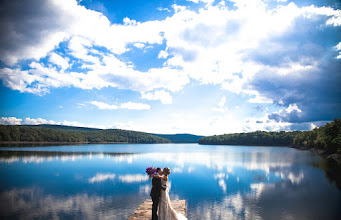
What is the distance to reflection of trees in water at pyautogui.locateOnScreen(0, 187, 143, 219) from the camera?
45.2 ft

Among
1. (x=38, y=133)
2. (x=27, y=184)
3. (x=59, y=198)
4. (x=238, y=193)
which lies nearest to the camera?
(x=59, y=198)

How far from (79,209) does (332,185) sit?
24405 mm

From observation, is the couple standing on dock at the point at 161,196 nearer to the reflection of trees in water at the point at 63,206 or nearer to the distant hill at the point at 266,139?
the reflection of trees in water at the point at 63,206

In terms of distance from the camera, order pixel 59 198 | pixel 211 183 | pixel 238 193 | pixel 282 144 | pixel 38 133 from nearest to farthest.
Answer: pixel 59 198 → pixel 238 193 → pixel 211 183 → pixel 38 133 → pixel 282 144

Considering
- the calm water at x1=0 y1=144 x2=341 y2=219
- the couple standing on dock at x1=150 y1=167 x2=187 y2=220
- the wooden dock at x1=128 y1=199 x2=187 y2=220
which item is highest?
the couple standing on dock at x1=150 y1=167 x2=187 y2=220

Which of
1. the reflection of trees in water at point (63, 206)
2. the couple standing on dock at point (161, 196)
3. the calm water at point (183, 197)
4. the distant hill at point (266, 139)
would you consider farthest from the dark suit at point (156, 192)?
the distant hill at point (266, 139)

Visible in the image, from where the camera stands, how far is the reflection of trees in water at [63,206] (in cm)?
1378

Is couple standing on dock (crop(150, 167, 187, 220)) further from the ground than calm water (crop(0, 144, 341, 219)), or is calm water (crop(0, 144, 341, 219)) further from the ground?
couple standing on dock (crop(150, 167, 187, 220))

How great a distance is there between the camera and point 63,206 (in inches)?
619

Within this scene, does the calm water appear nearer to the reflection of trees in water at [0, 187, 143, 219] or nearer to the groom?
the reflection of trees in water at [0, 187, 143, 219]

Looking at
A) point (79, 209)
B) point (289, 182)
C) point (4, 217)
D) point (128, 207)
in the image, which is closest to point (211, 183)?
point (289, 182)

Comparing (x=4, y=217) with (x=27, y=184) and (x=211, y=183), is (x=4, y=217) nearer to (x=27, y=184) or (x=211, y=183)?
(x=27, y=184)

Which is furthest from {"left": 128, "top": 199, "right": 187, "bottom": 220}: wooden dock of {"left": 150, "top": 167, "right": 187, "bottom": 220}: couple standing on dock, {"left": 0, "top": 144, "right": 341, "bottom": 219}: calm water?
{"left": 150, "top": 167, "right": 187, "bottom": 220}: couple standing on dock

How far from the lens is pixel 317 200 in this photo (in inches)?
702
